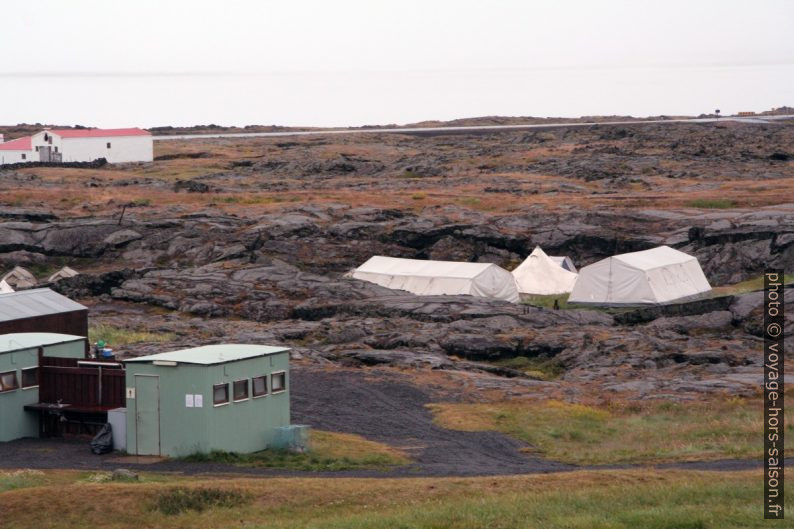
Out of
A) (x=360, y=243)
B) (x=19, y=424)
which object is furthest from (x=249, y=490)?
(x=360, y=243)

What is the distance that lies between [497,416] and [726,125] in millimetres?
141683

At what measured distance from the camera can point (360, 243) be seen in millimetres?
80750

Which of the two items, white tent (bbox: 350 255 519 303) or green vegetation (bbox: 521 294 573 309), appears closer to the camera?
white tent (bbox: 350 255 519 303)

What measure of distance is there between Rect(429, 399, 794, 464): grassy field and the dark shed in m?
16.6

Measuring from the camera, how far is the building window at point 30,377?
114 ft

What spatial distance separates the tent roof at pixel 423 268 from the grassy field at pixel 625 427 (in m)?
24.8

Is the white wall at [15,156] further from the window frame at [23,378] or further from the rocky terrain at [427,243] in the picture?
the window frame at [23,378]

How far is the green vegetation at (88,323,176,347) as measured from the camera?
172 feet

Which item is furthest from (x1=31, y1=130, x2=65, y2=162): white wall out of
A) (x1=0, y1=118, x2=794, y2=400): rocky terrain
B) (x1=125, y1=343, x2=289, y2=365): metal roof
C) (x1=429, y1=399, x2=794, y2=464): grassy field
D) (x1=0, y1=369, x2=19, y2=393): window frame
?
(x1=125, y1=343, x2=289, y2=365): metal roof

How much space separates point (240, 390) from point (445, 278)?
3504 centimetres

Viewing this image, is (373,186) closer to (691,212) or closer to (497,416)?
(691,212)

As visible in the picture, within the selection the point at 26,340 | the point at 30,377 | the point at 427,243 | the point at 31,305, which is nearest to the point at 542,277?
the point at 427,243

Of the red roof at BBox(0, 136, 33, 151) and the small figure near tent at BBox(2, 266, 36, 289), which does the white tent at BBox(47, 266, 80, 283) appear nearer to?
the small figure near tent at BBox(2, 266, 36, 289)

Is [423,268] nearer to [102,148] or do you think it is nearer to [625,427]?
[625,427]
